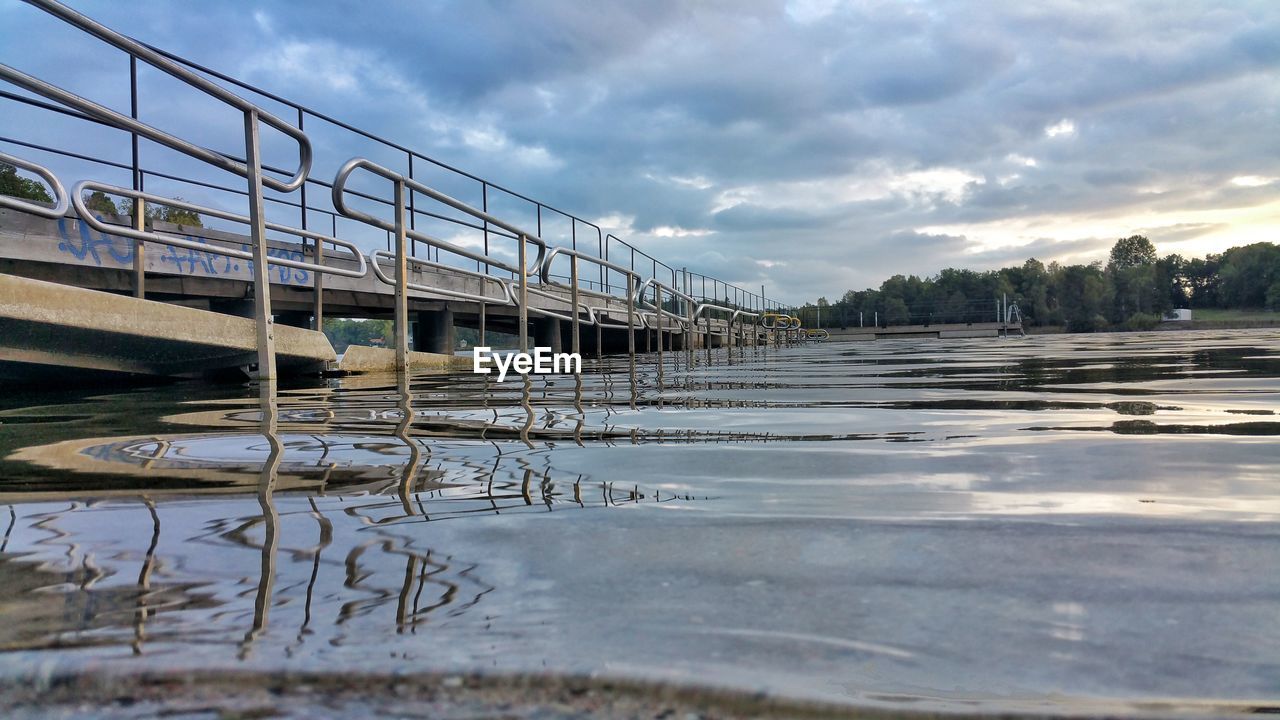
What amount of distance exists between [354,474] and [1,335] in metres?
2.65

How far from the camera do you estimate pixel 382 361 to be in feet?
16.2

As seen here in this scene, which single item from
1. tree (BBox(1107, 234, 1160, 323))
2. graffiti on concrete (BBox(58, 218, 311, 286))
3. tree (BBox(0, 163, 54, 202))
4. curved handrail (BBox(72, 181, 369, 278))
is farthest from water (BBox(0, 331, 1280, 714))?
tree (BBox(1107, 234, 1160, 323))

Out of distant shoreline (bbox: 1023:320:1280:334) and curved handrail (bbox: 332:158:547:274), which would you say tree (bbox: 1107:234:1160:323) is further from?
curved handrail (bbox: 332:158:547:274)

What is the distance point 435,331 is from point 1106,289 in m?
67.3

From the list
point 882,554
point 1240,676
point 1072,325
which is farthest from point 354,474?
point 1072,325

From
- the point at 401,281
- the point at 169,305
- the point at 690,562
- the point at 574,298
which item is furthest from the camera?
the point at 574,298

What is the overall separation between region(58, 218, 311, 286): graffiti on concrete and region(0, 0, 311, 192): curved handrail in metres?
2.65

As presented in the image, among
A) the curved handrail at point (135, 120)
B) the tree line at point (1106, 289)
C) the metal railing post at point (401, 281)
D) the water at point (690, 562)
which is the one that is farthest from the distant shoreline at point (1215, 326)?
the water at point (690, 562)

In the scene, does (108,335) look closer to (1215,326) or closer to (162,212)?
(162,212)

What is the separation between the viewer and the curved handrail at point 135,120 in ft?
8.50

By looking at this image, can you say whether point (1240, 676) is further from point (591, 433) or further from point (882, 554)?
point (591, 433)

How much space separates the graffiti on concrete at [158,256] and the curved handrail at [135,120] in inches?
104

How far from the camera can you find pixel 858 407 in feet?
7.63

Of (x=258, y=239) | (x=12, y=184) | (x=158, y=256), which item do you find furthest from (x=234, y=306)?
(x=258, y=239)
